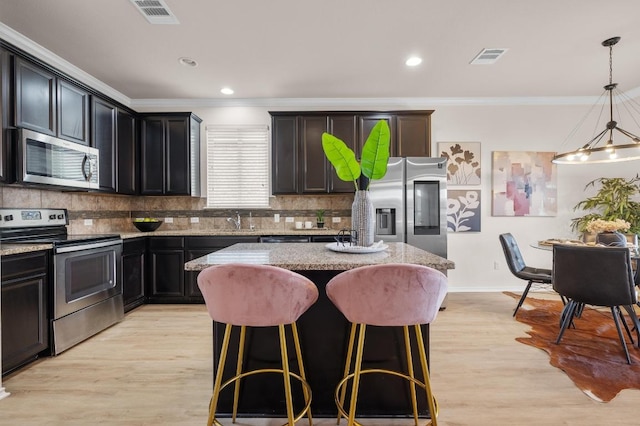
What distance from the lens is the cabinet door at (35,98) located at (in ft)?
8.34

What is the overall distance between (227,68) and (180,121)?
108cm

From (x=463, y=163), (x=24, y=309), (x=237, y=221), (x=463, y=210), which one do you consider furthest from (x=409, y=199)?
(x=24, y=309)

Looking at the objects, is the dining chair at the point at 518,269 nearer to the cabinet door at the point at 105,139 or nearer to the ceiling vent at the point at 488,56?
the ceiling vent at the point at 488,56

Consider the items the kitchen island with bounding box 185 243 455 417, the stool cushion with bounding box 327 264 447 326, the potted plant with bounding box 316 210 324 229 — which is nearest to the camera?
the stool cushion with bounding box 327 264 447 326

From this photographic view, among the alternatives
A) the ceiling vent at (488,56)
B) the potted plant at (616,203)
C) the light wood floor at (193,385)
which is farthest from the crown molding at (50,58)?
the potted plant at (616,203)

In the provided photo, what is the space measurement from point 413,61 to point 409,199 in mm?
1490

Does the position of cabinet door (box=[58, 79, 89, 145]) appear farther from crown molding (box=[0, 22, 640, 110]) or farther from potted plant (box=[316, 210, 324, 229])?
potted plant (box=[316, 210, 324, 229])

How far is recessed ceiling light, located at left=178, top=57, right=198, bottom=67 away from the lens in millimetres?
3324

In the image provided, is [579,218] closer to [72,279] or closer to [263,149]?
[263,149]

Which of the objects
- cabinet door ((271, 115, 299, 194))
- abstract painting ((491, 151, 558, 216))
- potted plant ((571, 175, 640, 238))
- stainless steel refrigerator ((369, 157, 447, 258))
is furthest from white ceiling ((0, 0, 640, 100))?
potted plant ((571, 175, 640, 238))

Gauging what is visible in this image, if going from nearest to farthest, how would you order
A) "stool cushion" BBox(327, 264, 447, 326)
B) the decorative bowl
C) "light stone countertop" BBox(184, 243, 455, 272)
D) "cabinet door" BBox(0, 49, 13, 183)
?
Result: 1. "stool cushion" BBox(327, 264, 447, 326)
2. "light stone countertop" BBox(184, 243, 455, 272)
3. "cabinet door" BBox(0, 49, 13, 183)
4. the decorative bowl

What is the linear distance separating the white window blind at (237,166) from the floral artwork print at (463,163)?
2.54m

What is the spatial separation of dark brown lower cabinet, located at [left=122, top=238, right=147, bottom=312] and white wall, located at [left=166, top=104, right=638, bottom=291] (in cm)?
192

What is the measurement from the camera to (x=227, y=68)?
11.6 feet
